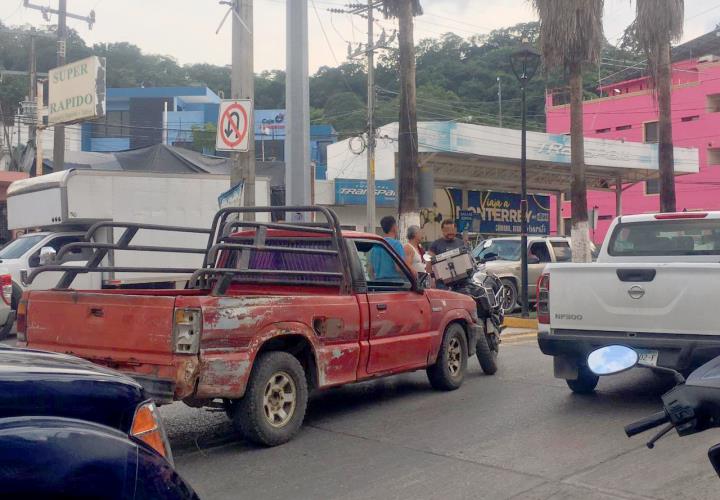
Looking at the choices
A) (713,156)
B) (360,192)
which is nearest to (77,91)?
(360,192)

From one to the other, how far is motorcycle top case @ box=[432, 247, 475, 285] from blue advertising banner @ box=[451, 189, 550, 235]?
22827mm

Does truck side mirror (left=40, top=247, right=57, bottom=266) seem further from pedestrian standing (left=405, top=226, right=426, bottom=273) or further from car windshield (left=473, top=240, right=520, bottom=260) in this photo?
car windshield (left=473, top=240, right=520, bottom=260)

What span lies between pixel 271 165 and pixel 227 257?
19.3 metres

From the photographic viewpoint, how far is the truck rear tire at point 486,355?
9.57 meters

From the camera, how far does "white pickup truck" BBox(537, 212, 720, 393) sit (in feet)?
23.4

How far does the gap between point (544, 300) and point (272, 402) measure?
3.13m

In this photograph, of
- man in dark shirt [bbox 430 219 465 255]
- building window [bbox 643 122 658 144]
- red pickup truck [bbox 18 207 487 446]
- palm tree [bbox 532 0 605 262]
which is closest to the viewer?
red pickup truck [bbox 18 207 487 446]

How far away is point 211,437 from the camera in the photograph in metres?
6.86

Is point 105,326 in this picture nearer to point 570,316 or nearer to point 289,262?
point 289,262

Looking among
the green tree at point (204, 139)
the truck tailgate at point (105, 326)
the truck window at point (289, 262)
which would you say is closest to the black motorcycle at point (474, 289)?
the truck window at point (289, 262)

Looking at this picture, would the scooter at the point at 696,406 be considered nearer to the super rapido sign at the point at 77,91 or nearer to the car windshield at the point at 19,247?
the car windshield at the point at 19,247

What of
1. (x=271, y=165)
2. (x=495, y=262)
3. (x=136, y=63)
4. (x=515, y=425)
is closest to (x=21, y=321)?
(x=515, y=425)

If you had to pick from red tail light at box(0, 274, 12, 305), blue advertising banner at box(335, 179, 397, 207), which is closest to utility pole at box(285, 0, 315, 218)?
red tail light at box(0, 274, 12, 305)

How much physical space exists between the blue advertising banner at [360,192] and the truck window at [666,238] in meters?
20.7
